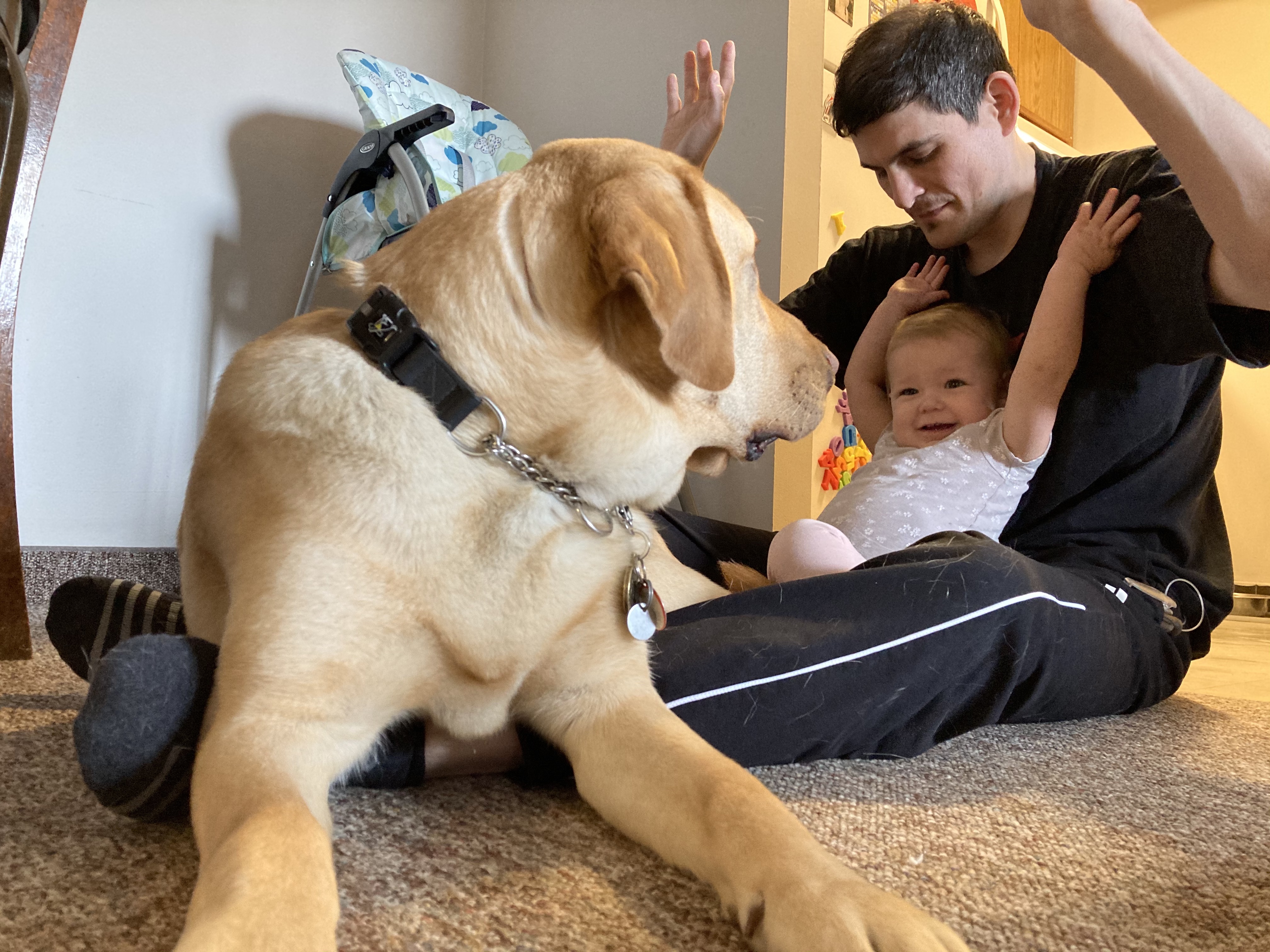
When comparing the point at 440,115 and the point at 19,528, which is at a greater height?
the point at 440,115

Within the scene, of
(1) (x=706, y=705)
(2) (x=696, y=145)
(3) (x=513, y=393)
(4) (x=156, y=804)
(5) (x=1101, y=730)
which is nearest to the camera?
(4) (x=156, y=804)

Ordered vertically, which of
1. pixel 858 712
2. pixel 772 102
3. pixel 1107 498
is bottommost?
pixel 858 712

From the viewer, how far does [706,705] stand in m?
0.98

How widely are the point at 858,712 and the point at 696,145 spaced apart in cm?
128

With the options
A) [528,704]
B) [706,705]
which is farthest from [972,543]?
[528,704]

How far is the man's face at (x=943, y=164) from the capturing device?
1.57m

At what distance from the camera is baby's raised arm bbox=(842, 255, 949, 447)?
174 centimetres

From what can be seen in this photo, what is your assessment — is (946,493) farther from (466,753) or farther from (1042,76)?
(1042,76)

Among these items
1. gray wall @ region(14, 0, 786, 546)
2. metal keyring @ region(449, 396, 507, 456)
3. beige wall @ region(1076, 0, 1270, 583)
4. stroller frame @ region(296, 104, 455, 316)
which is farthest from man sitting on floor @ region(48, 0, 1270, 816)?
beige wall @ region(1076, 0, 1270, 583)

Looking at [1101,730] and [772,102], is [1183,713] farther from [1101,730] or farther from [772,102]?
[772,102]

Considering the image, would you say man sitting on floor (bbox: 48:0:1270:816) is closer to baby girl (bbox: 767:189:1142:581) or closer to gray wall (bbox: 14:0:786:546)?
baby girl (bbox: 767:189:1142:581)

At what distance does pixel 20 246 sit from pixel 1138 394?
1790 mm

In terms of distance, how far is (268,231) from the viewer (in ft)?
8.45

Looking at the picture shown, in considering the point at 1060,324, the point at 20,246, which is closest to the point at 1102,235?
the point at 1060,324
